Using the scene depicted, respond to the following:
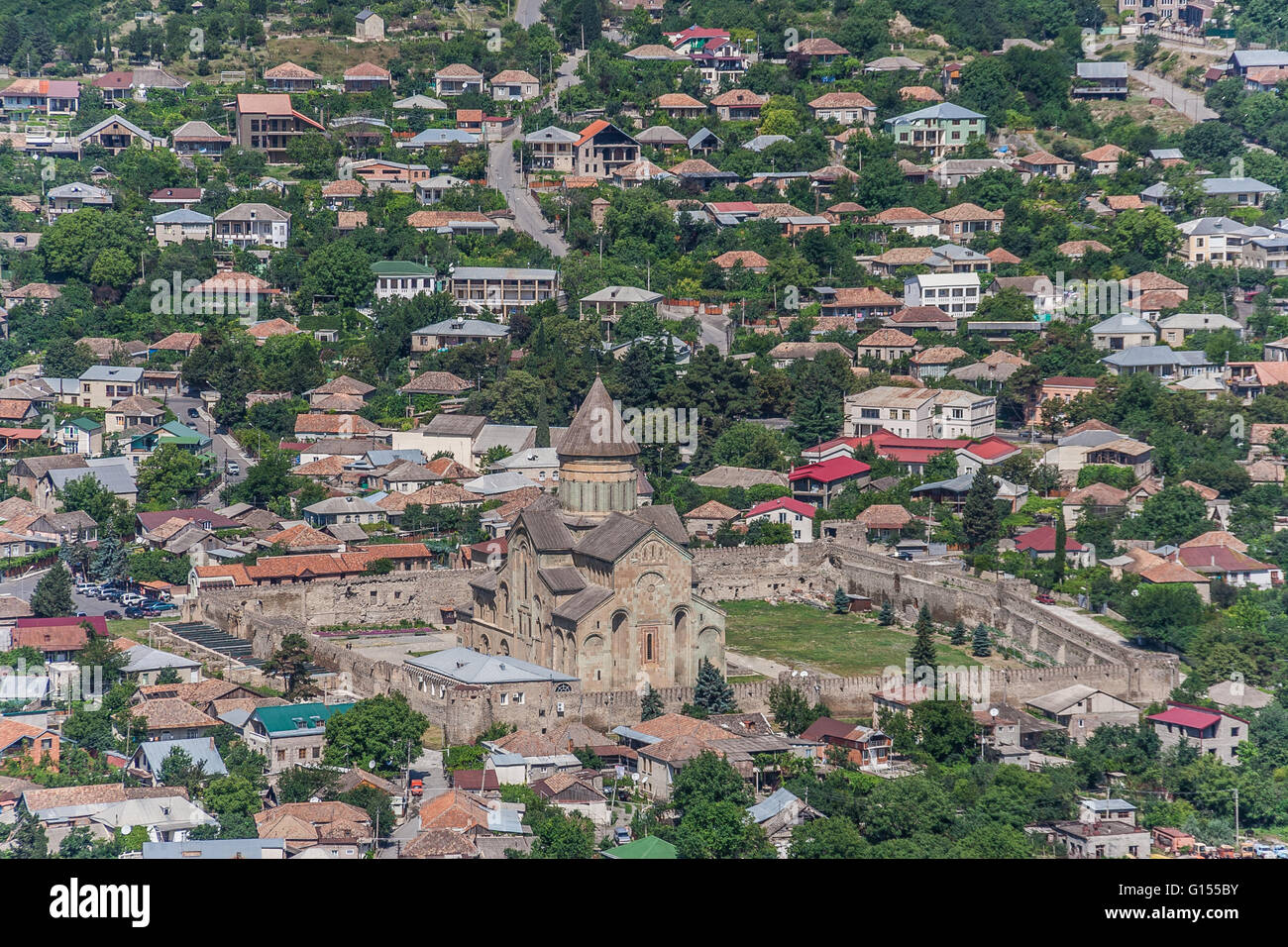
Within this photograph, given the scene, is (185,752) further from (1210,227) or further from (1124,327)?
(1210,227)

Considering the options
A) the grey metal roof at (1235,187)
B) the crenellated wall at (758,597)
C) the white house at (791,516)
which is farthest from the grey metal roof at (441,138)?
the crenellated wall at (758,597)

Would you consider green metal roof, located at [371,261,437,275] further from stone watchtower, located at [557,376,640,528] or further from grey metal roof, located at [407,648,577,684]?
grey metal roof, located at [407,648,577,684]

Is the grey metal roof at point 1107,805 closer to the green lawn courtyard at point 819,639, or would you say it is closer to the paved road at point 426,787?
the green lawn courtyard at point 819,639

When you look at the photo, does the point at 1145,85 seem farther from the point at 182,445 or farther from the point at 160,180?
the point at 182,445

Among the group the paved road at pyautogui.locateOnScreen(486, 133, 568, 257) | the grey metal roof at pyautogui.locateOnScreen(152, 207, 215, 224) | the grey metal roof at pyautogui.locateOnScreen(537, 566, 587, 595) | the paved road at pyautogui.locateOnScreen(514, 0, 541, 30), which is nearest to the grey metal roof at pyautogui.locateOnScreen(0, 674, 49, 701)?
the grey metal roof at pyautogui.locateOnScreen(537, 566, 587, 595)

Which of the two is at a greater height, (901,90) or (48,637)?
(901,90)

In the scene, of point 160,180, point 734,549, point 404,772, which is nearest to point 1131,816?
point 404,772

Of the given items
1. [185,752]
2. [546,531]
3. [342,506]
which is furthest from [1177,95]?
[185,752]
